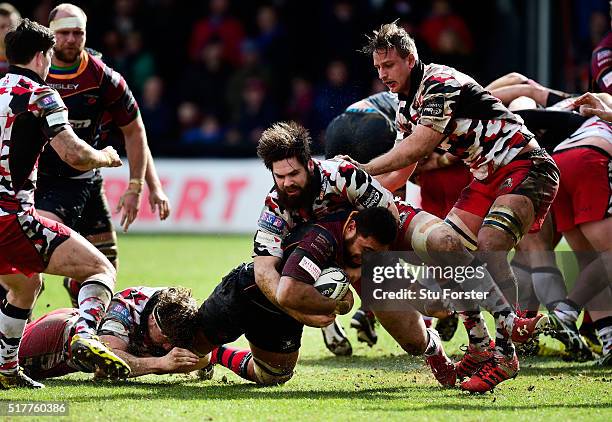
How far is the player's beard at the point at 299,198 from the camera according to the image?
6.59 m

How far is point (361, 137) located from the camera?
8.59m

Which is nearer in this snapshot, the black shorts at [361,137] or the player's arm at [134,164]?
the player's arm at [134,164]

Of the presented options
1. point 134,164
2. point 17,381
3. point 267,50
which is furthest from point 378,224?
point 267,50

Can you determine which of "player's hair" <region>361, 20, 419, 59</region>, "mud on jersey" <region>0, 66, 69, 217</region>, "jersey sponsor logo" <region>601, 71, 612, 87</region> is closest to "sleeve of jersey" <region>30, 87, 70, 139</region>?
"mud on jersey" <region>0, 66, 69, 217</region>

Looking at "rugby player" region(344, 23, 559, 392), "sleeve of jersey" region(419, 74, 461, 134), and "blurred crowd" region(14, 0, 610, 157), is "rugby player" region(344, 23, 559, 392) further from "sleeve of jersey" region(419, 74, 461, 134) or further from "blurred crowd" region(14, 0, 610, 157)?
"blurred crowd" region(14, 0, 610, 157)

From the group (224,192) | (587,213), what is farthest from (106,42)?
(587,213)

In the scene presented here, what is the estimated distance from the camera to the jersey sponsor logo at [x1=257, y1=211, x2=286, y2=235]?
21.9 feet

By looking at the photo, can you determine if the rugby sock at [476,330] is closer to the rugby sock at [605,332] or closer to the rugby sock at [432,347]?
the rugby sock at [432,347]

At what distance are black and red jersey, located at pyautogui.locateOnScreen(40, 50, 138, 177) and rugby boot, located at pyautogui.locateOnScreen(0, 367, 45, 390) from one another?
207cm

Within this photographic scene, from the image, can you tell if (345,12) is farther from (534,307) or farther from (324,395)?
(324,395)

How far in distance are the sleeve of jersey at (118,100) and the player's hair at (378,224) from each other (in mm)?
2690

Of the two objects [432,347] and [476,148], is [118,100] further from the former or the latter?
[432,347]

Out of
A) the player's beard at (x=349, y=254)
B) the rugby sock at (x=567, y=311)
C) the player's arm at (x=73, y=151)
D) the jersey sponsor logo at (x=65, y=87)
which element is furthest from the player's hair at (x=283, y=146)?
the rugby sock at (x=567, y=311)

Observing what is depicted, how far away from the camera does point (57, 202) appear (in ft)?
26.6
